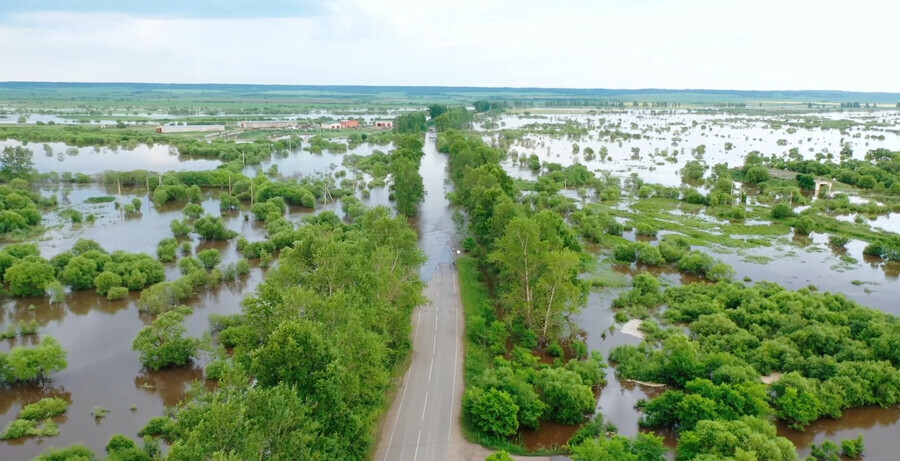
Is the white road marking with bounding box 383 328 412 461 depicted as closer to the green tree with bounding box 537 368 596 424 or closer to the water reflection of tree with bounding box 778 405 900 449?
the green tree with bounding box 537 368 596 424

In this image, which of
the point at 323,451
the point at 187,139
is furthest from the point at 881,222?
the point at 187,139

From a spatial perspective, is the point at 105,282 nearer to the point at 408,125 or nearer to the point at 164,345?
the point at 164,345

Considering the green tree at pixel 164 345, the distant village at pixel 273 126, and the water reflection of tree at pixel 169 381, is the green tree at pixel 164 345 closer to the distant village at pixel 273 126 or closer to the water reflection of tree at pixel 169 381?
the water reflection of tree at pixel 169 381

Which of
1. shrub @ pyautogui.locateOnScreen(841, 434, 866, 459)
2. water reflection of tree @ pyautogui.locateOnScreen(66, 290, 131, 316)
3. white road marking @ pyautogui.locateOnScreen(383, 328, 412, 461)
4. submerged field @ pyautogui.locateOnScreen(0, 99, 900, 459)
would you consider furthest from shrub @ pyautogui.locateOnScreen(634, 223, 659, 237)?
water reflection of tree @ pyautogui.locateOnScreen(66, 290, 131, 316)

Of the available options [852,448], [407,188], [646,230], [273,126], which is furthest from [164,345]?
[273,126]

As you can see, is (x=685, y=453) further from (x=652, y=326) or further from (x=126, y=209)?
(x=126, y=209)

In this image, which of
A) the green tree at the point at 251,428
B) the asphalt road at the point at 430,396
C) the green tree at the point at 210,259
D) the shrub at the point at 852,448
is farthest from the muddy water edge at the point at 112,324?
the shrub at the point at 852,448
